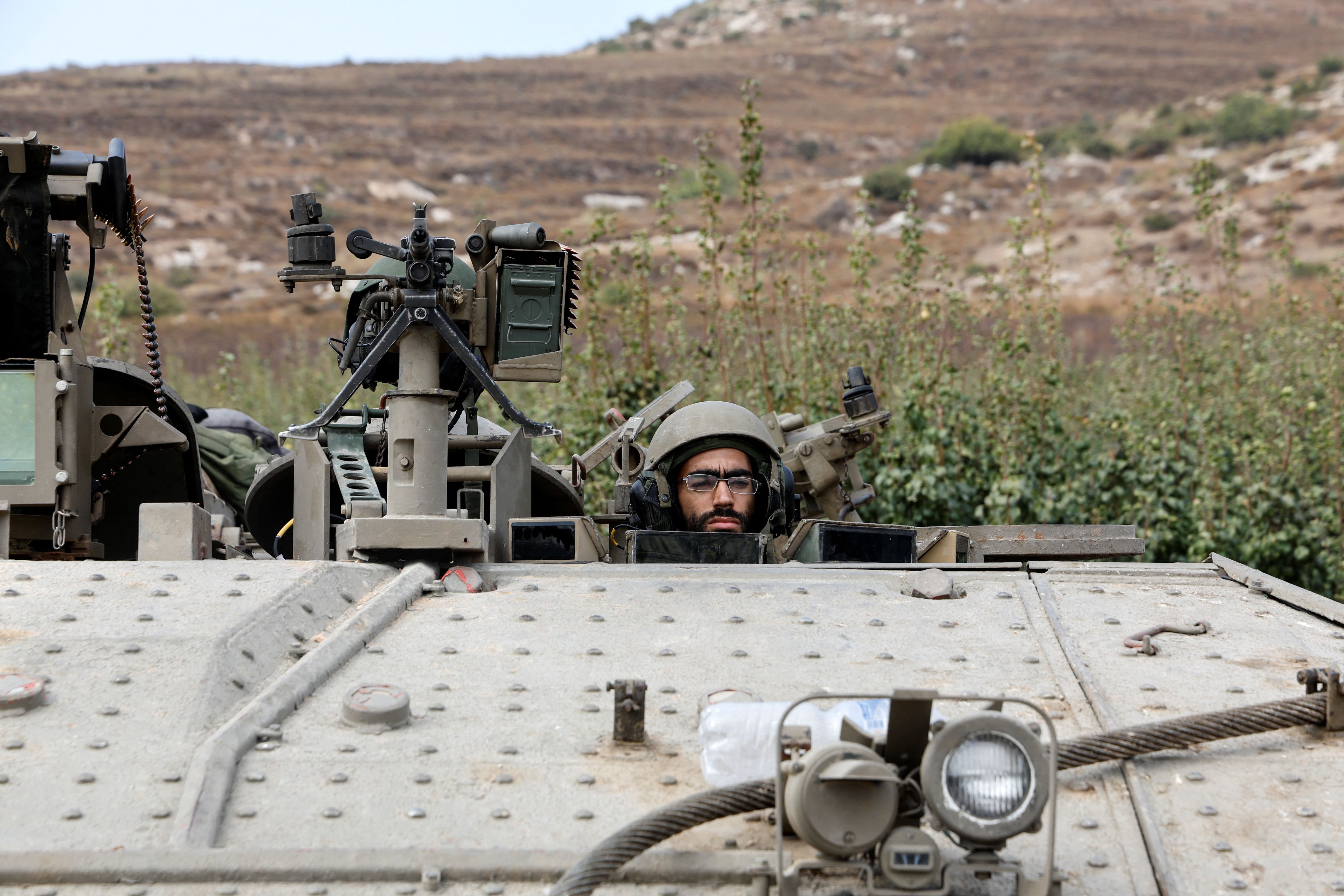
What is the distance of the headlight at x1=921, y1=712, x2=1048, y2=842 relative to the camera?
2078 millimetres

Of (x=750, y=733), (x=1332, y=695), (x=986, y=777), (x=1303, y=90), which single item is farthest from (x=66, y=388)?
(x=1303, y=90)

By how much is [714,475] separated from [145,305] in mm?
2038

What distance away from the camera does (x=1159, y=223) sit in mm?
42062

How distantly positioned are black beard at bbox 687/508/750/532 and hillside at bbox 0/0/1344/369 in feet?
79.7

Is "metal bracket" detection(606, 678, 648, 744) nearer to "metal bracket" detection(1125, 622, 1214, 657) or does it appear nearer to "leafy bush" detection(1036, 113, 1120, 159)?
"metal bracket" detection(1125, 622, 1214, 657)

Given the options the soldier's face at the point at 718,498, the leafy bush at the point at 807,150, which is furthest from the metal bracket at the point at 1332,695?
the leafy bush at the point at 807,150

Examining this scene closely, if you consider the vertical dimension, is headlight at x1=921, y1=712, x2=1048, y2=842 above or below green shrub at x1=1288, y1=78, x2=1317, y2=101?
below

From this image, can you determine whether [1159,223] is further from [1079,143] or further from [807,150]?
[807,150]

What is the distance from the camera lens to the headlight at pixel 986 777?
2.08 m

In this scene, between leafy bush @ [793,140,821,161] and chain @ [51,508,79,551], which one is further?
leafy bush @ [793,140,821,161]

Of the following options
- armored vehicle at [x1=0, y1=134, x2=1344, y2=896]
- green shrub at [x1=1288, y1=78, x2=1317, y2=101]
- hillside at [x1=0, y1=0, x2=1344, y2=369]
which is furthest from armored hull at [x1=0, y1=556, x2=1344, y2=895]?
green shrub at [x1=1288, y1=78, x2=1317, y2=101]

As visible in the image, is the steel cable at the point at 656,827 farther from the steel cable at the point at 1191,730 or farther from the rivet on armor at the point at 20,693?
the rivet on armor at the point at 20,693

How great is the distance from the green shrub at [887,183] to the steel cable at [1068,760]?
4540 centimetres

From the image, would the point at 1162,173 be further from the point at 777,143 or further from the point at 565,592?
the point at 565,592
